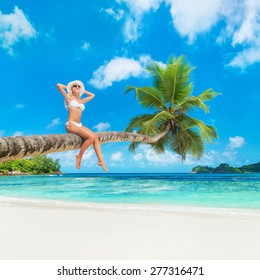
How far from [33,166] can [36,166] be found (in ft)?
1.20

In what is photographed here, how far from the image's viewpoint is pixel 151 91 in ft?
31.7

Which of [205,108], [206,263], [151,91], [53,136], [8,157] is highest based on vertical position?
[151,91]

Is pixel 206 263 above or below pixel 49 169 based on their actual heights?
below

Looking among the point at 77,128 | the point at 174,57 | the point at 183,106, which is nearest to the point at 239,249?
the point at 77,128

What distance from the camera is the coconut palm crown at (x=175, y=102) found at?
9297 mm

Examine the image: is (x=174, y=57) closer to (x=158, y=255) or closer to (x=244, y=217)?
(x=244, y=217)

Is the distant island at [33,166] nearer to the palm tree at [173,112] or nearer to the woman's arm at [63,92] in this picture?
the palm tree at [173,112]

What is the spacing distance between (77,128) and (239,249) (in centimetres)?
188

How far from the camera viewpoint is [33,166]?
4206 cm

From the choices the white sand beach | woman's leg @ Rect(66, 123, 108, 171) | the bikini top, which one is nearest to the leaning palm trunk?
woman's leg @ Rect(66, 123, 108, 171)

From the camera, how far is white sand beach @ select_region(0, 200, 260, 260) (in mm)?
2990

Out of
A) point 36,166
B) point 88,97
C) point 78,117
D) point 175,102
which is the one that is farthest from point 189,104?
point 36,166

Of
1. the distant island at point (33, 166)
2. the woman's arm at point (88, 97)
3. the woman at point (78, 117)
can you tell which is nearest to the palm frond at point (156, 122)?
the woman's arm at point (88, 97)

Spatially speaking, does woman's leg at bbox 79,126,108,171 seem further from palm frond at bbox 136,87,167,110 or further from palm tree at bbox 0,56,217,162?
palm frond at bbox 136,87,167,110
